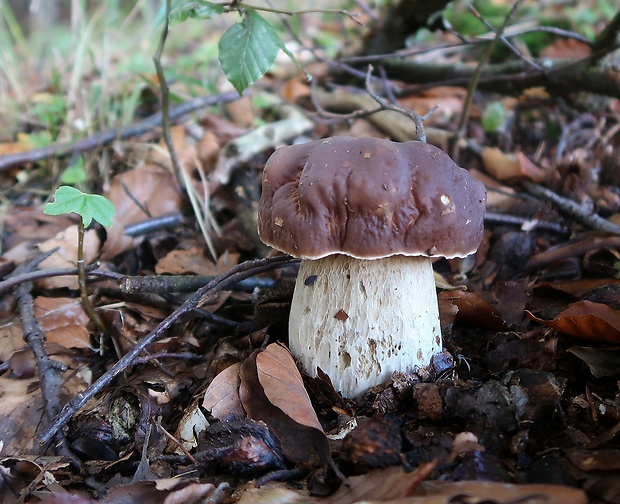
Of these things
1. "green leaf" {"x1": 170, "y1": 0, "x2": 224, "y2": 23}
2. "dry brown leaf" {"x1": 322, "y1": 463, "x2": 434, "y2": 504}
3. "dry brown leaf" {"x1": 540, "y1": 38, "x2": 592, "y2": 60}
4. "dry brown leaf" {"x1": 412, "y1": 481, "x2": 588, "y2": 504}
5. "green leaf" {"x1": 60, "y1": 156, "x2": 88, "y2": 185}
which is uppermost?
"green leaf" {"x1": 170, "y1": 0, "x2": 224, "y2": 23}

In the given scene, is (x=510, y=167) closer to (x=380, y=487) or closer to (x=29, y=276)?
(x=380, y=487)

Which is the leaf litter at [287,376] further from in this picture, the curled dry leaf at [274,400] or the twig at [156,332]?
the twig at [156,332]

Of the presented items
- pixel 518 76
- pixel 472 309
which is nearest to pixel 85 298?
pixel 472 309

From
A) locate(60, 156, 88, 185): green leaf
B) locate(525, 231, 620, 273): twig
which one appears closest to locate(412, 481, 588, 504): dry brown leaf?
locate(525, 231, 620, 273): twig

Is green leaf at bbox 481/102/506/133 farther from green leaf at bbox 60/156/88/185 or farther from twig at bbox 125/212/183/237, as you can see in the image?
green leaf at bbox 60/156/88/185

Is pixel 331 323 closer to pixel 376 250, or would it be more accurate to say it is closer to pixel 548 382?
pixel 376 250

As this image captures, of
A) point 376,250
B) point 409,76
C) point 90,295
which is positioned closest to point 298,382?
point 376,250

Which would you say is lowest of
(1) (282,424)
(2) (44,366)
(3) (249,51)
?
(1) (282,424)
